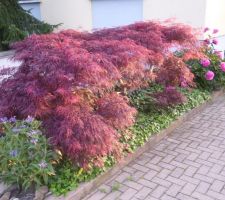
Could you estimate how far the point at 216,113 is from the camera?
4.89 meters

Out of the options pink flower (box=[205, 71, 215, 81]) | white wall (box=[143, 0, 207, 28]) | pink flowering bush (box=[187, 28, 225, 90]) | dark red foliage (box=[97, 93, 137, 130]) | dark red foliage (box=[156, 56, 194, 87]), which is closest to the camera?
dark red foliage (box=[97, 93, 137, 130])

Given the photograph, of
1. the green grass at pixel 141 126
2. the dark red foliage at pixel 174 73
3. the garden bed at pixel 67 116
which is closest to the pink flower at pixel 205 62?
the green grass at pixel 141 126

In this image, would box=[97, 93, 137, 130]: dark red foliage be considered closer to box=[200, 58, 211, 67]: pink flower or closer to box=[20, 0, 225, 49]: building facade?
box=[200, 58, 211, 67]: pink flower

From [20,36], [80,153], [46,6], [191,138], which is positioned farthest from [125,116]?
[46,6]

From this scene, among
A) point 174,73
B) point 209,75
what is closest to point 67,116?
point 174,73

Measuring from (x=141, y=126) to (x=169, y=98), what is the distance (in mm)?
727

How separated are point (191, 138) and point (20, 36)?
417 centimetres

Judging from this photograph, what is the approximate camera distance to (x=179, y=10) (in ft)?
19.8

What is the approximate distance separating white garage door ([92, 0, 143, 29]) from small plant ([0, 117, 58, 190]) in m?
4.47

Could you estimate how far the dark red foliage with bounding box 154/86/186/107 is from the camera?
428 centimetres

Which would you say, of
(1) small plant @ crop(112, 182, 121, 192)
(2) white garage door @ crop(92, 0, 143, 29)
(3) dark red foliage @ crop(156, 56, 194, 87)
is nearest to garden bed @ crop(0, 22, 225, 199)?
(1) small plant @ crop(112, 182, 121, 192)

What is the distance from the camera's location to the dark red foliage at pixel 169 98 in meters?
4.28

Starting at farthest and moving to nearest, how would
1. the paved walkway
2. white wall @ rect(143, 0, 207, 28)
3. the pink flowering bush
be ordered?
white wall @ rect(143, 0, 207, 28) < the pink flowering bush < the paved walkway

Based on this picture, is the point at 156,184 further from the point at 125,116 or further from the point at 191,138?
the point at 191,138
